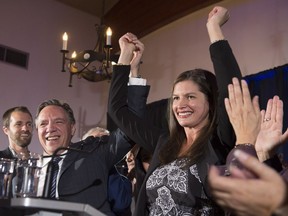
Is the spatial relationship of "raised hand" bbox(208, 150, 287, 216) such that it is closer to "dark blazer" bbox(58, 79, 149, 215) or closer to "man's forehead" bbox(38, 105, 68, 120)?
"dark blazer" bbox(58, 79, 149, 215)

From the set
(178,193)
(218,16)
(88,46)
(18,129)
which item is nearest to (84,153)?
(178,193)

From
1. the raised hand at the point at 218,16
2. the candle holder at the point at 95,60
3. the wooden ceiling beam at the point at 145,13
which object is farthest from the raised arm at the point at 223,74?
the wooden ceiling beam at the point at 145,13

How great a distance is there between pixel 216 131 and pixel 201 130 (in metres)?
0.06

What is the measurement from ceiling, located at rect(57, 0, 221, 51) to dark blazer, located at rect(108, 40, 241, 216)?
3.50 m

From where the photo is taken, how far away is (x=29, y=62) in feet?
20.5

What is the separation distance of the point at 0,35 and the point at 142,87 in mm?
4330

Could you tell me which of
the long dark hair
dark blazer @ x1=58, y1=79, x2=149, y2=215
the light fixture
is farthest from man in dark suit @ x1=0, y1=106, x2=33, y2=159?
the long dark hair

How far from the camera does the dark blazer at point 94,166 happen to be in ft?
6.33

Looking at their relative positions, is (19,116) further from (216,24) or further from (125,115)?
(216,24)

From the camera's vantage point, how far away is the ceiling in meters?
5.65

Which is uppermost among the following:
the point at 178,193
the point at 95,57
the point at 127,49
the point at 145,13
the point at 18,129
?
the point at 145,13

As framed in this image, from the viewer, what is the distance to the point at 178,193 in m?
1.75

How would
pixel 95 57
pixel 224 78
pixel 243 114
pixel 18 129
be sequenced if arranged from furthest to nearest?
pixel 95 57 → pixel 18 129 → pixel 224 78 → pixel 243 114

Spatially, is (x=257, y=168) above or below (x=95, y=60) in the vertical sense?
below
